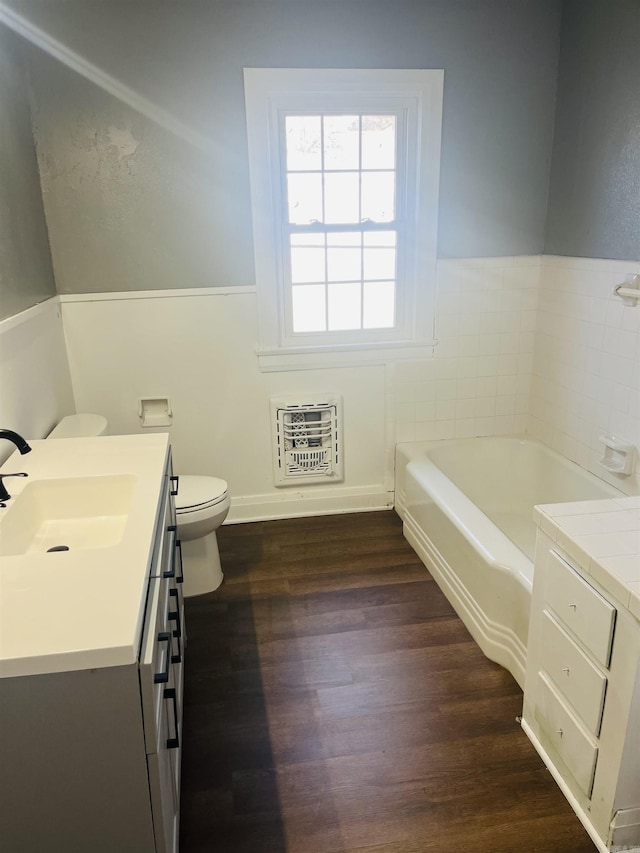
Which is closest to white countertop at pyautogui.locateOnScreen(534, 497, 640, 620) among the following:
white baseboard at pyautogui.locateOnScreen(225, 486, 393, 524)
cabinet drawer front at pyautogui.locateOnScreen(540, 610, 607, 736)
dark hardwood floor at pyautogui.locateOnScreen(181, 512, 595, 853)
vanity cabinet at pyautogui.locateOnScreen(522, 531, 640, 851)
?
vanity cabinet at pyautogui.locateOnScreen(522, 531, 640, 851)

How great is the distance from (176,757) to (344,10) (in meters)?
3.06

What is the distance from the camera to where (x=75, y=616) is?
114 centimetres

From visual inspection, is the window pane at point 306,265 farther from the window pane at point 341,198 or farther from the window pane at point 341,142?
the window pane at point 341,142

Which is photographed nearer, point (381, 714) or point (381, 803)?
point (381, 803)

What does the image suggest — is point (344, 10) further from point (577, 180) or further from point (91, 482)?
point (91, 482)

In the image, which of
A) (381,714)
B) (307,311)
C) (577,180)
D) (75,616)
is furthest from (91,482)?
(577,180)

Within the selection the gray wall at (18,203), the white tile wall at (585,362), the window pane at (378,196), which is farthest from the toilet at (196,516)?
the white tile wall at (585,362)

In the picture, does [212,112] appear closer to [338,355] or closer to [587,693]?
[338,355]

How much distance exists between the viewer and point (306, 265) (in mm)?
3205

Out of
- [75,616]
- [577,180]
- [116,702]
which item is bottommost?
[116,702]

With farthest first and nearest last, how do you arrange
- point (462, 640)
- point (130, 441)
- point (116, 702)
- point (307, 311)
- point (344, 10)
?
point (307, 311) < point (344, 10) < point (462, 640) < point (130, 441) < point (116, 702)

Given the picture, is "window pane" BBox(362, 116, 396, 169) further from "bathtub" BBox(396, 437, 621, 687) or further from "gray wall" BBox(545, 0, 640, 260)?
"bathtub" BBox(396, 437, 621, 687)

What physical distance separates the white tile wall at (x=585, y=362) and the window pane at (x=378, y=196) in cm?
87

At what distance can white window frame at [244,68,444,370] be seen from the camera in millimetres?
2920
